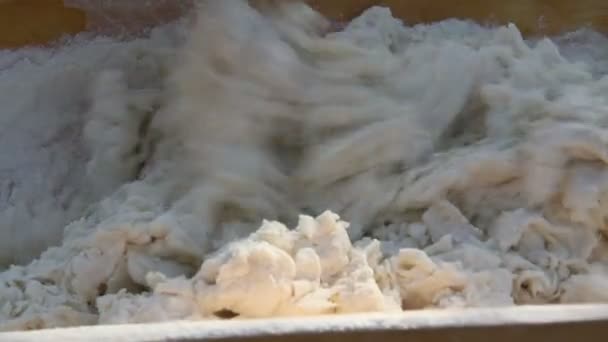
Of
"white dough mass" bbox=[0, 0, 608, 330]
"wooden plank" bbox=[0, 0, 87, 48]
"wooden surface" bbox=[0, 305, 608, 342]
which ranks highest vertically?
"wooden plank" bbox=[0, 0, 87, 48]

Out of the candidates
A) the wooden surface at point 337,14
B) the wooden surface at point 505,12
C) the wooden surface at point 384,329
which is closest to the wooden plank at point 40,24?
the wooden surface at point 337,14

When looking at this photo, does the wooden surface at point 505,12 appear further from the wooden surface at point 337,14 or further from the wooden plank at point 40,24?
the wooden plank at point 40,24

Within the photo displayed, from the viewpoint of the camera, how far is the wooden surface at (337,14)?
1.45m

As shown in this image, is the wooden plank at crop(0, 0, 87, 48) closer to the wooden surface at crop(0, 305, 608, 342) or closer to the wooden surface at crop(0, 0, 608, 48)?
the wooden surface at crop(0, 0, 608, 48)

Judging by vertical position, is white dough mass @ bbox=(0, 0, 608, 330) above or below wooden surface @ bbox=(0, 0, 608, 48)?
below

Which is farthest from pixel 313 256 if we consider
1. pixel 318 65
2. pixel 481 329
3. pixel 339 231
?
pixel 318 65

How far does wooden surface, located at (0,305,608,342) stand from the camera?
0.78m

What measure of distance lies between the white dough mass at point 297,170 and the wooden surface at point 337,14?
0.03 meters

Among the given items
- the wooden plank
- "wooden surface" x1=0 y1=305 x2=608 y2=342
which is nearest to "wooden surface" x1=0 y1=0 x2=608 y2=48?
the wooden plank

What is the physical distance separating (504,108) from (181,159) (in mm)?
463

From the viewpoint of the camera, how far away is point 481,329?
0.80m

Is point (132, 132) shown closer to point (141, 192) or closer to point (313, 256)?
point (141, 192)

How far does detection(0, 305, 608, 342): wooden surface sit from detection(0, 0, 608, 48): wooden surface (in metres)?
→ 0.76

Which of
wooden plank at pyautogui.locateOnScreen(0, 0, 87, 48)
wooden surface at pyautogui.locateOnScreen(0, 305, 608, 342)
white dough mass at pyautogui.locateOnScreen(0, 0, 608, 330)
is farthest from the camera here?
wooden plank at pyautogui.locateOnScreen(0, 0, 87, 48)
